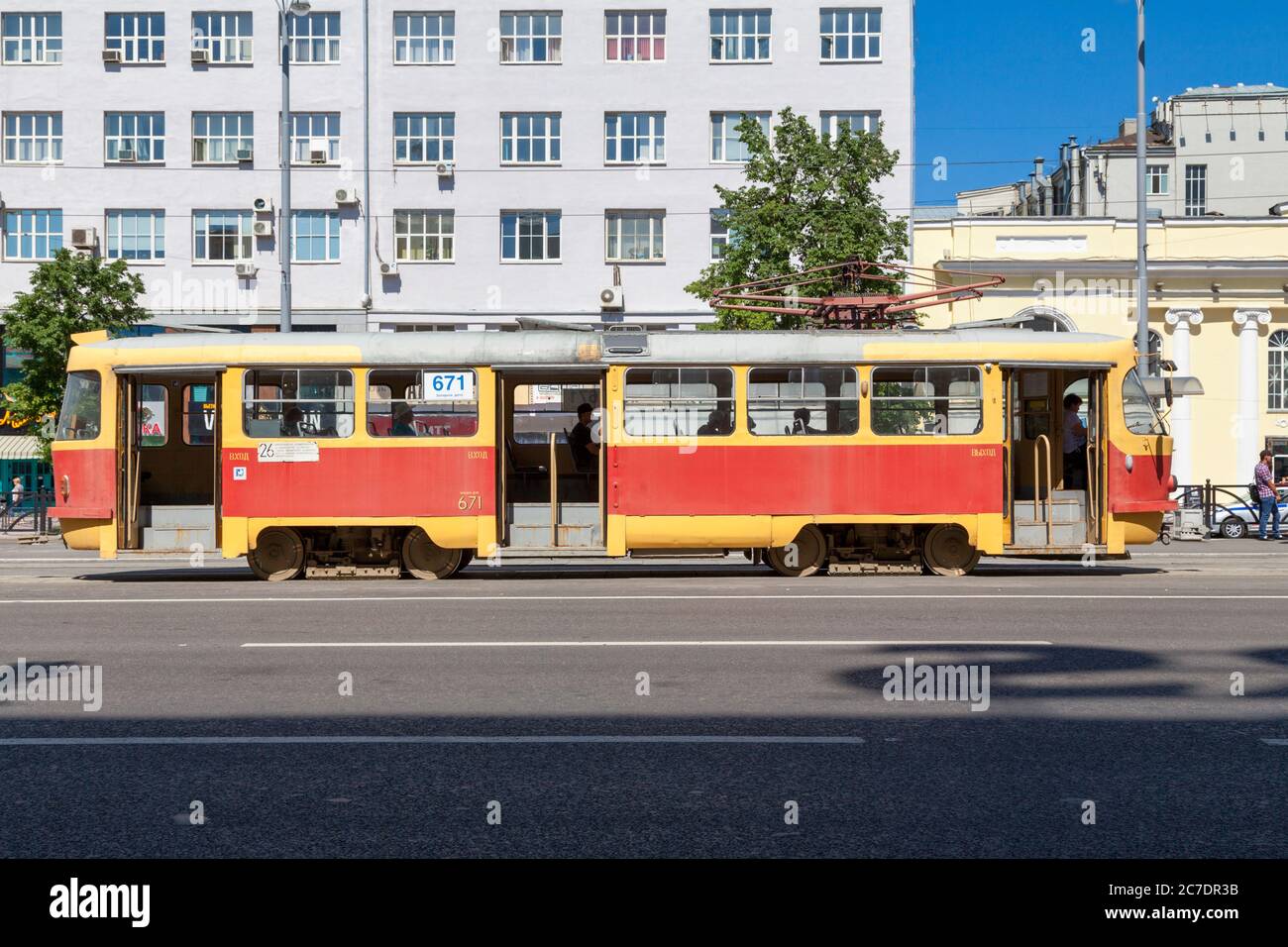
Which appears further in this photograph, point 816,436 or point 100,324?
point 100,324

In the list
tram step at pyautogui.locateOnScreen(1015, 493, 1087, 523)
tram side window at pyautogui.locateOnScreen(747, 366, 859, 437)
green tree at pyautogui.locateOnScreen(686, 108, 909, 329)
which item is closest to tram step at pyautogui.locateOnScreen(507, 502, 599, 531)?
tram side window at pyautogui.locateOnScreen(747, 366, 859, 437)

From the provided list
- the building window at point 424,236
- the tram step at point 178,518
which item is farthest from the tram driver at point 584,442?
the building window at point 424,236

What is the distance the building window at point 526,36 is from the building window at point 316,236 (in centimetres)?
672

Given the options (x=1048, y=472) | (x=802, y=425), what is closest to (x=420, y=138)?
(x=802, y=425)

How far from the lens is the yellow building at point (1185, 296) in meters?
41.6

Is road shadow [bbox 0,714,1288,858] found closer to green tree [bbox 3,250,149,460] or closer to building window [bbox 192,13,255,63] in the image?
green tree [bbox 3,250,149,460]

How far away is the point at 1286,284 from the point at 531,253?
2153 cm

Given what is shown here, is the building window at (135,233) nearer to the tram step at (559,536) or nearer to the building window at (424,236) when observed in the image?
the building window at (424,236)

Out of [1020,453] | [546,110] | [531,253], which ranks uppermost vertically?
[546,110]

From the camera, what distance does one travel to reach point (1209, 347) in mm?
42781

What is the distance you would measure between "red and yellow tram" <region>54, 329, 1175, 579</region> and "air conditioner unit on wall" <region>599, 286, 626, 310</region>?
2332 centimetres

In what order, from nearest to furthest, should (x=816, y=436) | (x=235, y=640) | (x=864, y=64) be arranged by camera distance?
(x=235, y=640), (x=816, y=436), (x=864, y=64)

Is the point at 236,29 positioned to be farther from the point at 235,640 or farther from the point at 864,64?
the point at 235,640
